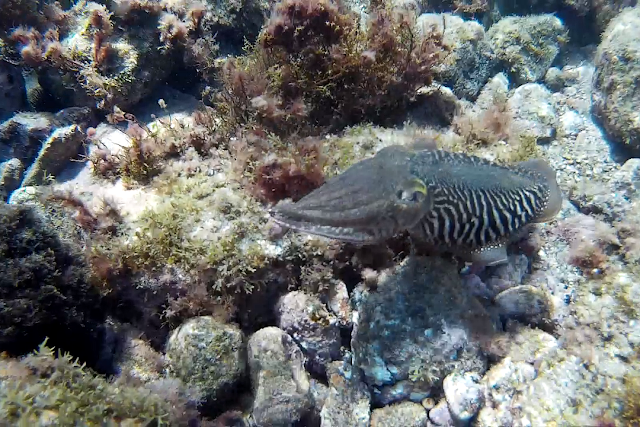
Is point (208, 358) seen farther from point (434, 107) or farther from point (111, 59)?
point (111, 59)

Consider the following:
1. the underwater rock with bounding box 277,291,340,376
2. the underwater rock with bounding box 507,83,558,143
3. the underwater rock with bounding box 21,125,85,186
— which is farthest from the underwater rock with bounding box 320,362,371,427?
the underwater rock with bounding box 21,125,85,186

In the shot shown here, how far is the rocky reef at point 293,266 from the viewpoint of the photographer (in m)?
3.99

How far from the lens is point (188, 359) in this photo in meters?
4.27

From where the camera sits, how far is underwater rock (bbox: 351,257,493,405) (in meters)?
4.10

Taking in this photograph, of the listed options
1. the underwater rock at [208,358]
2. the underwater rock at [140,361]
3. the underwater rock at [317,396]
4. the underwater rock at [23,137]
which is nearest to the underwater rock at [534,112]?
the underwater rock at [317,396]

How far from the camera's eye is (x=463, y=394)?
3910mm

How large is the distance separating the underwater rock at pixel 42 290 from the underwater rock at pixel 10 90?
493 cm

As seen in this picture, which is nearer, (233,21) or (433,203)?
(433,203)

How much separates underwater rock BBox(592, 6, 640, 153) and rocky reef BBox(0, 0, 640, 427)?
1.8 inches

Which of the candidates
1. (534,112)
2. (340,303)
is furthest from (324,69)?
(534,112)

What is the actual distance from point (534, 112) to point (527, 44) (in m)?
2.41

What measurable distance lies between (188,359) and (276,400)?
109cm

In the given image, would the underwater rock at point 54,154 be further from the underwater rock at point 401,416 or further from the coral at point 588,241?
the coral at point 588,241

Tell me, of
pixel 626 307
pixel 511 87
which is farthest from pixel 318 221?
pixel 511 87
